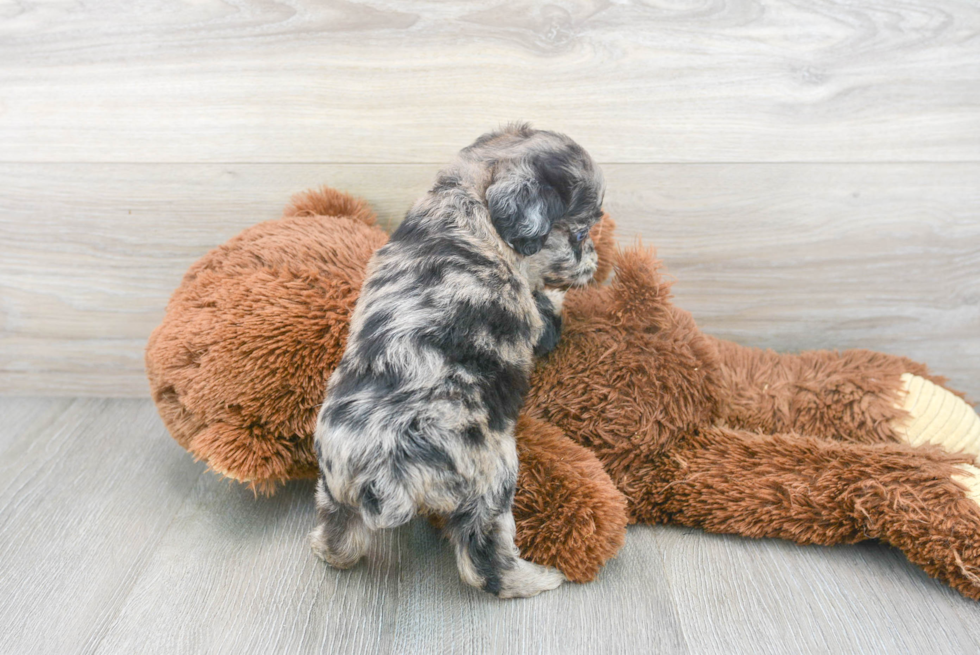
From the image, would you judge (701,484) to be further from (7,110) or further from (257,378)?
(7,110)

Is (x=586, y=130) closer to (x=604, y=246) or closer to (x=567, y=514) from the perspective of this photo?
(x=604, y=246)

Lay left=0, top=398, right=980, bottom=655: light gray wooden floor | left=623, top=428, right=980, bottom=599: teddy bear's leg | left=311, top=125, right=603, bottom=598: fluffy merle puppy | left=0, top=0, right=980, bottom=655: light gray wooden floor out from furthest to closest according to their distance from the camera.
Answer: left=0, top=0, right=980, bottom=655: light gray wooden floor → left=623, top=428, right=980, bottom=599: teddy bear's leg → left=0, top=398, right=980, bottom=655: light gray wooden floor → left=311, top=125, right=603, bottom=598: fluffy merle puppy

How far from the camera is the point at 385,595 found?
1693 millimetres

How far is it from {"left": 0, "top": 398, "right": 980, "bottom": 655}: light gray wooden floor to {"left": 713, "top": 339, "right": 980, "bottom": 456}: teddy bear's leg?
1.18ft

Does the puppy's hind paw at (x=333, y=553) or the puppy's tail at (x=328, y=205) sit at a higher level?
the puppy's tail at (x=328, y=205)

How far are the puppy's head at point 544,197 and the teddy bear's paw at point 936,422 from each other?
3.38ft

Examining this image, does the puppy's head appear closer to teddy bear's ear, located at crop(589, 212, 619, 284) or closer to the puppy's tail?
teddy bear's ear, located at crop(589, 212, 619, 284)

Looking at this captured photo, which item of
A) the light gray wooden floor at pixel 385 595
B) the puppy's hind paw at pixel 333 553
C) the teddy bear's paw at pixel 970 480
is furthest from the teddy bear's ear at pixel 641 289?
the puppy's hind paw at pixel 333 553

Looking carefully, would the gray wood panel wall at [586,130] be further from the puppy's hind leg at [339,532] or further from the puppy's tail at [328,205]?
the puppy's hind leg at [339,532]

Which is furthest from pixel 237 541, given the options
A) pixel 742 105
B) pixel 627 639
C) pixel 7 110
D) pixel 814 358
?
pixel 742 105

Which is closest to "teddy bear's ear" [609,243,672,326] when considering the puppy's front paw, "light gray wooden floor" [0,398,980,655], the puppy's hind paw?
"light gray wooden floor" [0,398,980,655]

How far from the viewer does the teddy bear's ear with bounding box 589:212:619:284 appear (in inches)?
84.0

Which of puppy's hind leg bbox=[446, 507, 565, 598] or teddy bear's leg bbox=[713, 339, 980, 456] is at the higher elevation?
teddy bear's leg bbox=[713, 339, 980, 456]

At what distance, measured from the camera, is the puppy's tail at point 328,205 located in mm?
2254
